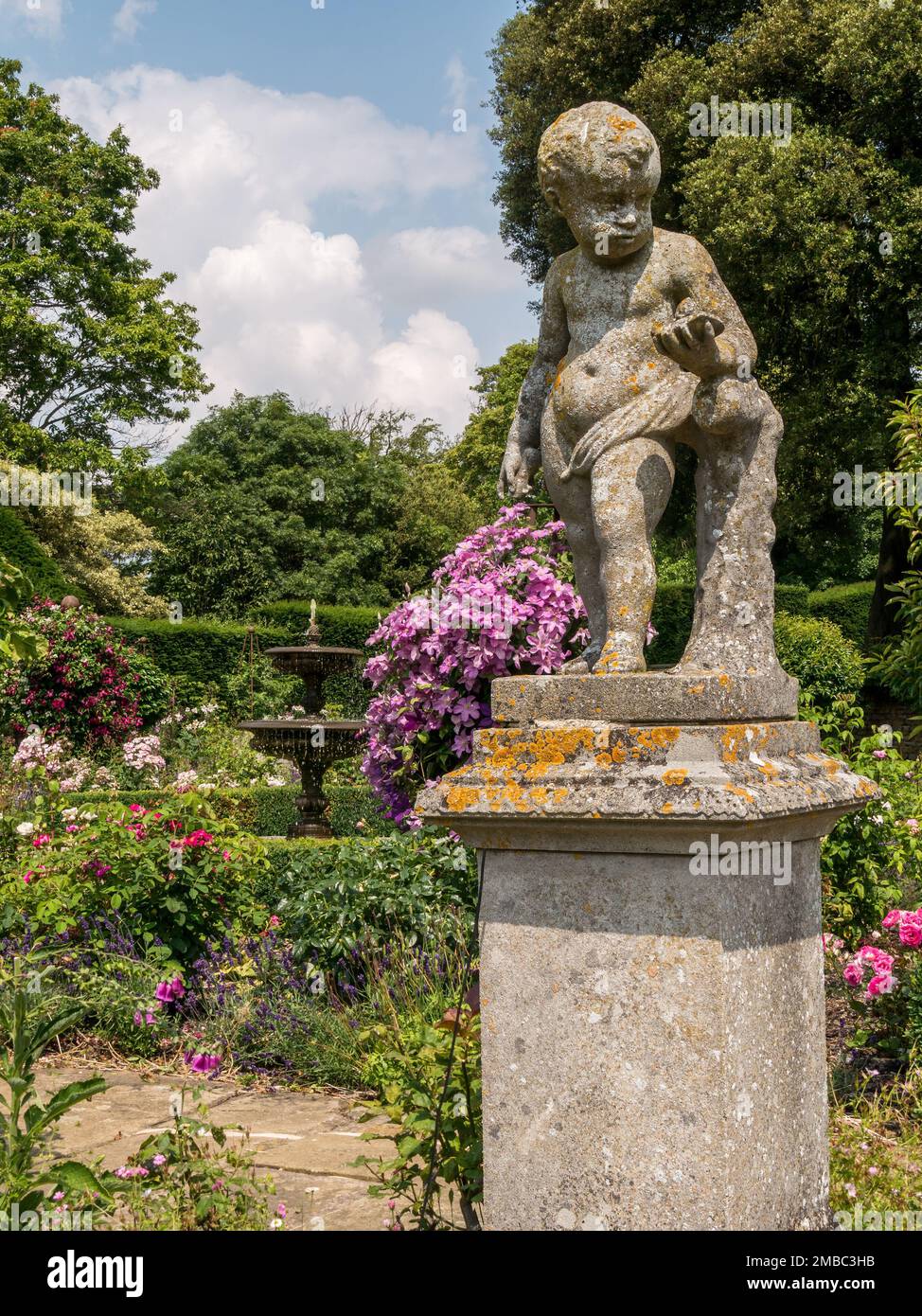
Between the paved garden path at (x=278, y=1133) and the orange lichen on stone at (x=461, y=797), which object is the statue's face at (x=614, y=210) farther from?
the paved garden path at (x=278, y=1133)

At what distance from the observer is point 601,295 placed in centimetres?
329

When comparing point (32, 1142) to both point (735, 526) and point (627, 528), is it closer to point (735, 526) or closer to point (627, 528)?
point (627, 528)

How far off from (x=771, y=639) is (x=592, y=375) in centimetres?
86

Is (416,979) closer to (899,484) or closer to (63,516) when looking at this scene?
(899,484)

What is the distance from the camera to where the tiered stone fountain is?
33.5 feet

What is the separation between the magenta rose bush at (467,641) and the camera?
609 cm

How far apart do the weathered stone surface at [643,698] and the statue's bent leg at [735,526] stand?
0.55 feet

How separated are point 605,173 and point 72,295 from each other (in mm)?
22593

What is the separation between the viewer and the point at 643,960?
8.73 ft

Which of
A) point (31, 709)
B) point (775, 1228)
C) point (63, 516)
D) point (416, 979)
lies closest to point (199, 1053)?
point (416, 979)

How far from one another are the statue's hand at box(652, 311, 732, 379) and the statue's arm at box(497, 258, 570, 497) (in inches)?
15.2

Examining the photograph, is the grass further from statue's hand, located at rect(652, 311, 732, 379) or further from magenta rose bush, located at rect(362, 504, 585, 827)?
magenta rose bush, located at rect(362, 504, 585, 827)

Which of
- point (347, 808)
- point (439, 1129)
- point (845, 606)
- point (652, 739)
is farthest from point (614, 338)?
point (845, 606)

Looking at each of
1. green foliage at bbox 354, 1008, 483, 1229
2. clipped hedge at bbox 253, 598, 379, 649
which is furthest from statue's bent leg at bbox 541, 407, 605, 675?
clipped hedge at bbox 253, 598, 379, 649
